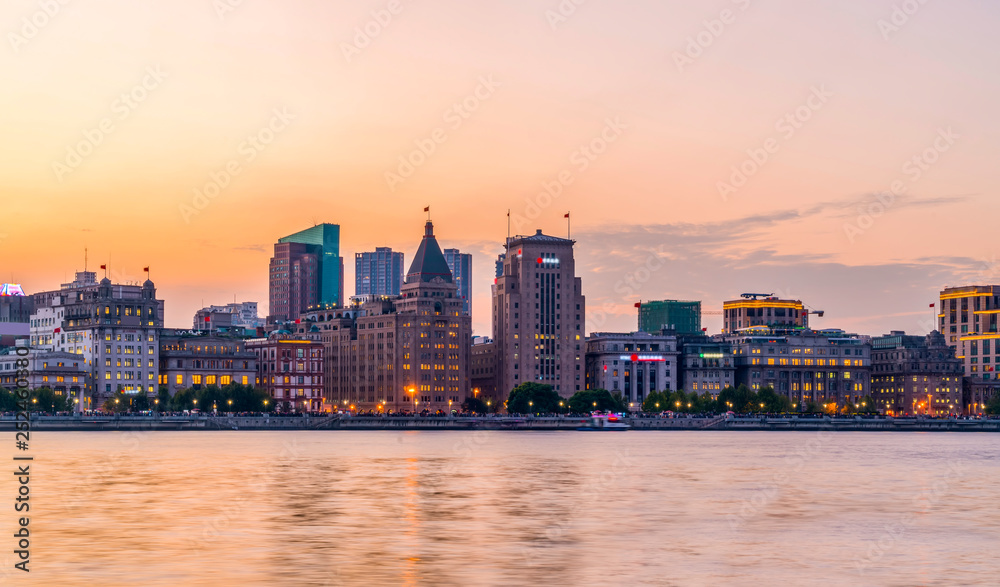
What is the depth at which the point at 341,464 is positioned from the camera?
402ft

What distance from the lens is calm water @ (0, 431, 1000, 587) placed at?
53.2 m

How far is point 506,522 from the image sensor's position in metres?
70.8

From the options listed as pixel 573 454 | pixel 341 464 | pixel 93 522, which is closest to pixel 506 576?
pixel 93 522

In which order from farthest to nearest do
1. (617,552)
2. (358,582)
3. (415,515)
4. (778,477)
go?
(778,477) → (415,515) → (617,552) → (358,582)

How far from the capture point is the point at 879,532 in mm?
68000

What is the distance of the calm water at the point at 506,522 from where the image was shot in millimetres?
53219

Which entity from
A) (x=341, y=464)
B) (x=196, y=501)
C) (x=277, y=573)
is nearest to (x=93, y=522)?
(x=196, y=501)

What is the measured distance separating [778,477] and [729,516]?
35345 millimetres

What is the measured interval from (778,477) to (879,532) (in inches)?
1593

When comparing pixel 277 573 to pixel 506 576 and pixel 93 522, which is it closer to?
pixel 506 576

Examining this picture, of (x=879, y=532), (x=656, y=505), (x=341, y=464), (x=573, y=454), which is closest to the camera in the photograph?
(x=879, y=532)

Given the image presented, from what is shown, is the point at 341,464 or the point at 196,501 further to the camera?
the point at 341,464

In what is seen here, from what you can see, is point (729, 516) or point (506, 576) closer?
point (506, 576)

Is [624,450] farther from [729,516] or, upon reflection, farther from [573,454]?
[729,516]
